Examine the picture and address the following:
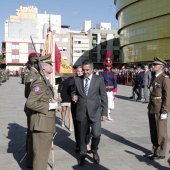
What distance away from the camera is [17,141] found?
20.6ft

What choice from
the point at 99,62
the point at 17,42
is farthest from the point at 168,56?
the point at 17,42

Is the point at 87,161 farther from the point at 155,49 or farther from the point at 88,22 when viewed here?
the point at 88,22

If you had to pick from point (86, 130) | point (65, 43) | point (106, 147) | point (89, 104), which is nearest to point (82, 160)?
point (86, 130)

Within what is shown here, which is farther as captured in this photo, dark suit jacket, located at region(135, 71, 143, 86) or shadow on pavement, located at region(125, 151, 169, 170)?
dark suit jacket, located at region(135, 71, 143, 86)

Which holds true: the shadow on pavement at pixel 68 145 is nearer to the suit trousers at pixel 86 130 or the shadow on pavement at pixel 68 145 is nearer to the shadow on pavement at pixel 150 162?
the suit trousers at pixel 86 130

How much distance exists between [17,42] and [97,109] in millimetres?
77733

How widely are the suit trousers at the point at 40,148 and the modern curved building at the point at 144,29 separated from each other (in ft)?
143

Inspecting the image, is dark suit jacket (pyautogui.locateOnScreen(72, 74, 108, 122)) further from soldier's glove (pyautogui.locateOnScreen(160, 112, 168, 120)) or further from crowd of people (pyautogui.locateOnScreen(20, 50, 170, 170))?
soldier's glove (pyautogui.locateOnScreen(160, 112, 168, 120))

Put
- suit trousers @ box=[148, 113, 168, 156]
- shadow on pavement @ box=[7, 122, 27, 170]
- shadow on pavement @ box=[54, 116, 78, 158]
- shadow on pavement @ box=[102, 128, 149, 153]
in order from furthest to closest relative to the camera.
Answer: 1. shadow on pavement @ box=[102, 128, 149, 153]
2. shadow on pavement @ box=[54, 116, 78, 158]
3. shadow on pavement @ box=[7, 122, 27, 170]
4. suit trousers @ box=[148, 113, 168, 156]

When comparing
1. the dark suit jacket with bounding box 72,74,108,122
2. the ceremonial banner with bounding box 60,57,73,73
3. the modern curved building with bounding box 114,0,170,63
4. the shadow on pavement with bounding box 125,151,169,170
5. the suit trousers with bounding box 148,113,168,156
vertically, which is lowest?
the shadow on pavement with bounding box 125,151,169,170

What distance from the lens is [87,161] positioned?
5.02 metres

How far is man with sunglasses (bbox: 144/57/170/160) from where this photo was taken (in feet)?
16.3

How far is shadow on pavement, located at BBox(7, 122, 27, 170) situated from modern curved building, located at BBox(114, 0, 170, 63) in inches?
1601

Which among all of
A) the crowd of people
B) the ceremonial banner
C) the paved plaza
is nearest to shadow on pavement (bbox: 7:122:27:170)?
the paved plaza
